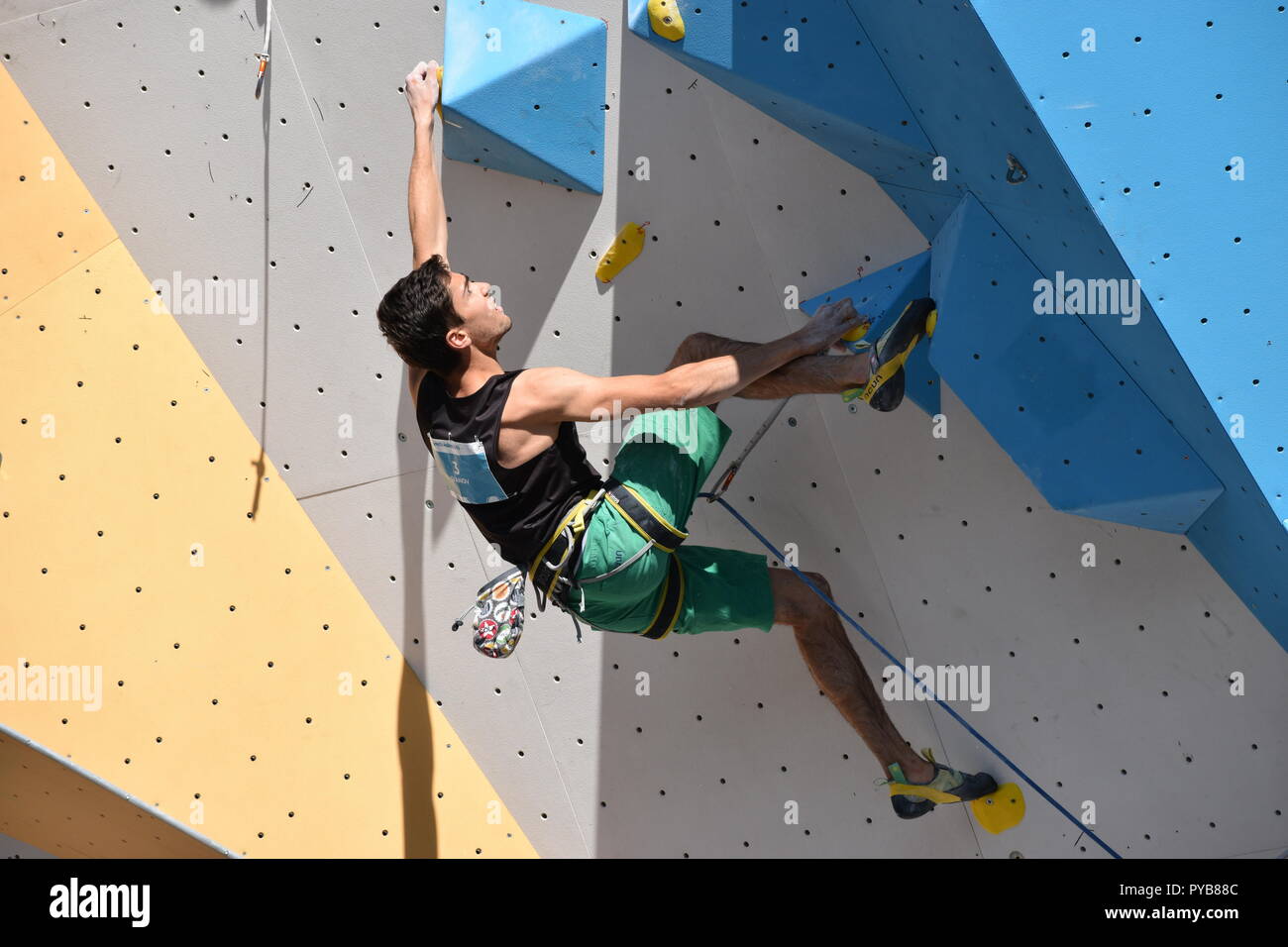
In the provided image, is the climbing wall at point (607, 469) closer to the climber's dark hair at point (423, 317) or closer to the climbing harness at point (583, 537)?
the climbing harness at point (583, 537)

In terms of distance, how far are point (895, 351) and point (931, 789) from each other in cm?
111

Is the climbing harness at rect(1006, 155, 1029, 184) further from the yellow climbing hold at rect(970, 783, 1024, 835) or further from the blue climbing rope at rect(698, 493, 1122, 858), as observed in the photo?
the yellow climbing hold at rect(970, 783, 1024, 835)

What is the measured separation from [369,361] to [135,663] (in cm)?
106

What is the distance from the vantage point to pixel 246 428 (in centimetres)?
332

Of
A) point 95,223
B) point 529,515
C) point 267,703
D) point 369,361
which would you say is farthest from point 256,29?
point 267,703

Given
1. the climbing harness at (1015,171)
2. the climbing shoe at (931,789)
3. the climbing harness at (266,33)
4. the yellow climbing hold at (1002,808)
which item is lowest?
the yellow climbing hold at (1002,808)

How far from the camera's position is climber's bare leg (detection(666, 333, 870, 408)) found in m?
2.59

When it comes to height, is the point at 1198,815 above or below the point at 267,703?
below

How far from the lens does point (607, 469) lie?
126 inches

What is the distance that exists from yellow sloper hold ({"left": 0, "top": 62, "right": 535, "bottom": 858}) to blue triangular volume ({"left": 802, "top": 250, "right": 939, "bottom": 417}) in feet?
5.06

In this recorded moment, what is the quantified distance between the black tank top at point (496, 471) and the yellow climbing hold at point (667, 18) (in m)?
0.87

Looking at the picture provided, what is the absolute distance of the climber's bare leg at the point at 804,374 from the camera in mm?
2592

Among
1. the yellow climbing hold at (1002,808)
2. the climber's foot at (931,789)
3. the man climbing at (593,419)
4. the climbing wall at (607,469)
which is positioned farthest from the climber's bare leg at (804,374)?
the yellow climbing hold at (1002,808)

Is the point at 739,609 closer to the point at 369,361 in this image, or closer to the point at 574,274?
the point at 574,274
